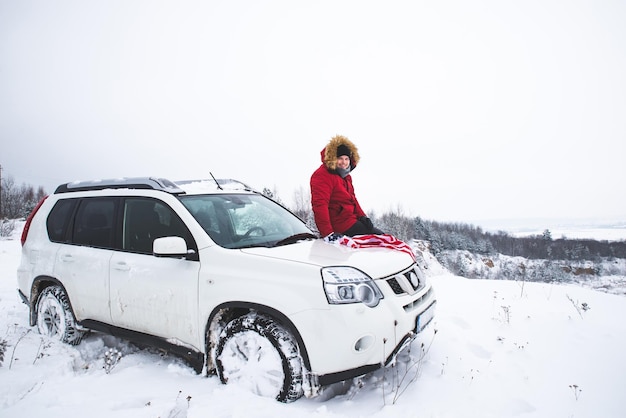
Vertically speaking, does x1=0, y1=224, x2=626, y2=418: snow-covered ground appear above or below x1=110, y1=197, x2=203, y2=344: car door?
below

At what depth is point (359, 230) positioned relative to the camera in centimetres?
442

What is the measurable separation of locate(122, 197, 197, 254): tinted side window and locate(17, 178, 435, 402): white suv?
14 mm

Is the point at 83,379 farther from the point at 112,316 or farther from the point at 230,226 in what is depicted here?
the point at 230,226

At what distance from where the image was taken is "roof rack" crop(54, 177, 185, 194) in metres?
3.33

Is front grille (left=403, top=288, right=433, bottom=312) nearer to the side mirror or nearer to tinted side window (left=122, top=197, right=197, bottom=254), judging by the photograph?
the side mirror

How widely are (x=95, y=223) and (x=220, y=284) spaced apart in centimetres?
197

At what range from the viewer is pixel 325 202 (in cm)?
424

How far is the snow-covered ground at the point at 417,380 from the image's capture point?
2408mm

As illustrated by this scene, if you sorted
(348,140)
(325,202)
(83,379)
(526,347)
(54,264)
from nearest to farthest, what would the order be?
(83,379), (526,347), (54,264), (325,202), (348,140)

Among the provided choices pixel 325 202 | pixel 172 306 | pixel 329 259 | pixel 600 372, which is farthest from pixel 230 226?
pixel 600 372

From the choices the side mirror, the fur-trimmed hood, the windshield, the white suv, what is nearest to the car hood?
the white suv

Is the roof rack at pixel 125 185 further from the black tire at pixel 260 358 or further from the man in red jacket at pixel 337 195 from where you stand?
the man in red jacket at pixel 337 195

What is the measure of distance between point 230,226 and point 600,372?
11.8ft

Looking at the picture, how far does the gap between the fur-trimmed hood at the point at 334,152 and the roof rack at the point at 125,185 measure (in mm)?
2037
